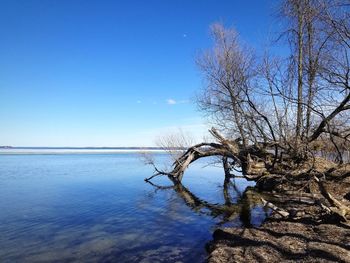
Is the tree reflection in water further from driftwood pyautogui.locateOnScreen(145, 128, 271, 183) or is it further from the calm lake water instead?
driftwood pyautogui.locateOnScreen(145, 128, 271, 183)

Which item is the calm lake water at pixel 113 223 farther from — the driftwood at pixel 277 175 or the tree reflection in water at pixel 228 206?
the driftwood at pixel 277 175

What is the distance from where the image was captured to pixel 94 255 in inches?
324

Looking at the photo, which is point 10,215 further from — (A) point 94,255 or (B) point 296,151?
(B) point 296,151

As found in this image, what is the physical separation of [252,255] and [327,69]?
236 inches

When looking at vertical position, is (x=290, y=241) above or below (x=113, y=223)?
above

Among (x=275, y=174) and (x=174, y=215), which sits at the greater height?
(x=275, y=174)

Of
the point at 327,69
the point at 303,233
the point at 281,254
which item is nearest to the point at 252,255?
the point at 281,254

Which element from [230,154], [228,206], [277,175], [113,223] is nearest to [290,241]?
[113,223]

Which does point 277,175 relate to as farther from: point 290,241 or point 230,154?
point 290,241

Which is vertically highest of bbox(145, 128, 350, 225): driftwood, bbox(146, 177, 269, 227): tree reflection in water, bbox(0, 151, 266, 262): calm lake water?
bbox(145, 128, 350, 225): driftwood

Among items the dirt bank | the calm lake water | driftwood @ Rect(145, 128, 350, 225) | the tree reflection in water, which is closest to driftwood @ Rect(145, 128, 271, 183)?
driftwood @ Rect(145, 128, 350, 225)

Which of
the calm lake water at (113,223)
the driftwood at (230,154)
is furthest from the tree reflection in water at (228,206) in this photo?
the driftwood at (230,154)

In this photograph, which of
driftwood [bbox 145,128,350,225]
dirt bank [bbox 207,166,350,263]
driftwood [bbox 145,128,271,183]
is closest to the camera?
dirt bank [bbox 207,166,350,263]

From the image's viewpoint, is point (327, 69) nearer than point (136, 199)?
Yes
